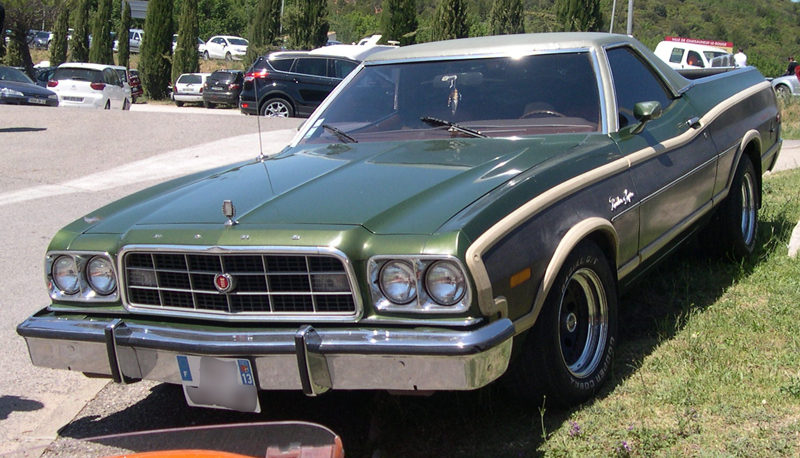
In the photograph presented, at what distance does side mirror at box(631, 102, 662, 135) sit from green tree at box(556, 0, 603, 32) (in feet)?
103

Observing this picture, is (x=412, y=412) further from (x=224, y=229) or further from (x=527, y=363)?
(x=224, y=229)

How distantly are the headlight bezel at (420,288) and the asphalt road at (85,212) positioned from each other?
759mm

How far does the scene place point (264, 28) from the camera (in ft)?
109

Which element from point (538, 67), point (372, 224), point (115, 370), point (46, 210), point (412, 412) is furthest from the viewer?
point (46, 210)

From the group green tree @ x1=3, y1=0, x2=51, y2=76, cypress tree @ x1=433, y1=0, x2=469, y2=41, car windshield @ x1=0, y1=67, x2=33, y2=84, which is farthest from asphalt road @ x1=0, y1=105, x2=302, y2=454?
green tree @ x1=3, y1=0, x2=51, y2=76

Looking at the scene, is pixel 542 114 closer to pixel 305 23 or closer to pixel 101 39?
pixel 305 23

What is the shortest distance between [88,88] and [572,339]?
18574 mm

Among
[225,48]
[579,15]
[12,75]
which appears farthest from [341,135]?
[225,48]

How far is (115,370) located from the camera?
3.15 meters

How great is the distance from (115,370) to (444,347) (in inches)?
52.9

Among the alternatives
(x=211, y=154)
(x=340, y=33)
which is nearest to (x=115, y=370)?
(x=211, y=154)

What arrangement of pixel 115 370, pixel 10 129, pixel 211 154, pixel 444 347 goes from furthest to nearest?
pixel 10 129
pixel 211 154
pixel 115 370
pixel 444 347

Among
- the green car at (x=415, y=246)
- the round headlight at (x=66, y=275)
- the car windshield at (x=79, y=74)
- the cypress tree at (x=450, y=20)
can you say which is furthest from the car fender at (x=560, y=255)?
the cypress tree at (x=450, y=20)

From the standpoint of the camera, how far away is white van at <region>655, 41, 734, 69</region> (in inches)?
966
